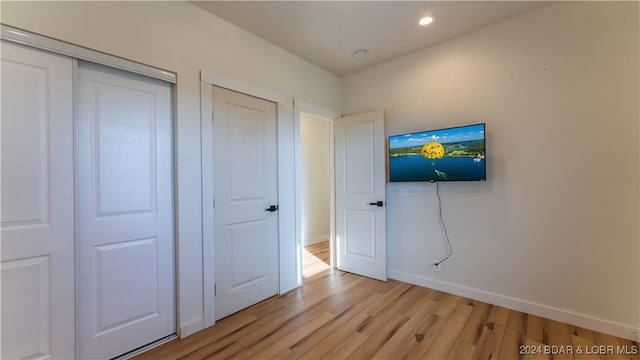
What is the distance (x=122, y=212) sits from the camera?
1.85 metres

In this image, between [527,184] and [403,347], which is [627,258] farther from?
[403,347]

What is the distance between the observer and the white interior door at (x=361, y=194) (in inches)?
127

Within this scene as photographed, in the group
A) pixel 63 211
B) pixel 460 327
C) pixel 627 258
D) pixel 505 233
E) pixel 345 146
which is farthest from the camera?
pixel 345 146

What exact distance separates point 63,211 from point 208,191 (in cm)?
92

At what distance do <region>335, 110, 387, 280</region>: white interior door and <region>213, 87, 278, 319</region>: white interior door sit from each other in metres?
1.07

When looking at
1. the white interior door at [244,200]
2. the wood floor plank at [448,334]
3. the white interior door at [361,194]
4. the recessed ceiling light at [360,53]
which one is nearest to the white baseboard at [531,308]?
the wood floor plank at [448,334]

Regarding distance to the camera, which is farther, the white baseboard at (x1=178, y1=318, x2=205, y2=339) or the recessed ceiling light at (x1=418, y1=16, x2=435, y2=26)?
the recessed ceiling light at (x1=418, y1=16, x2=435, y2=26)

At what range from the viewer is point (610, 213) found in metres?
2.05

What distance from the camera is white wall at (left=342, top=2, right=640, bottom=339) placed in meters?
2.01

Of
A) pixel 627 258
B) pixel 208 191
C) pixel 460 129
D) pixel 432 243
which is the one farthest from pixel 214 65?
pixel 627 258

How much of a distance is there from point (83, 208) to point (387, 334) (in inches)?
95.2

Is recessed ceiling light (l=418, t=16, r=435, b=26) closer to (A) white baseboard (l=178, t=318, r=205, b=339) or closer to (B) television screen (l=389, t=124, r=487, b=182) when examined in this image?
(B) television screen (l=389, t=124, r=487, b=182)

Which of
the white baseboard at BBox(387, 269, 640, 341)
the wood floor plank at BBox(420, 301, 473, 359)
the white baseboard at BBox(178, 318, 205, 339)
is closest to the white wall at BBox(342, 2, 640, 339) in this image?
the white baseboard at BBox(387, 269, 640, 341)

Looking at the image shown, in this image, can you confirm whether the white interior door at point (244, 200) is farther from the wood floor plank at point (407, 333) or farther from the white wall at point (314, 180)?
the white wall at point (314, 180)
